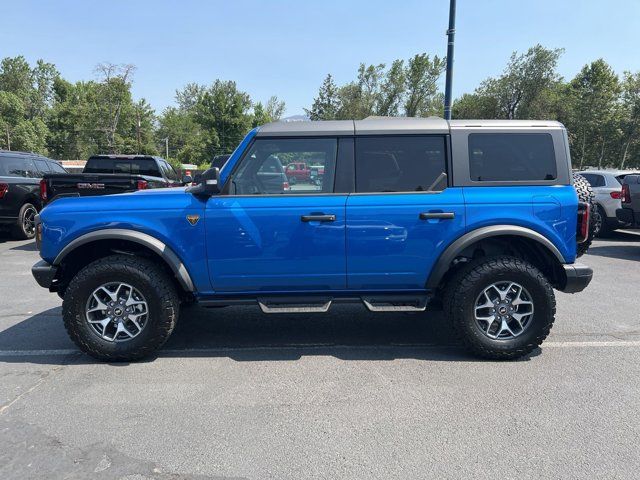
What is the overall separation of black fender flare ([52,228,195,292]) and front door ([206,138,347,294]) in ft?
0.89

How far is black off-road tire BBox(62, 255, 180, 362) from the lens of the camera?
384cm

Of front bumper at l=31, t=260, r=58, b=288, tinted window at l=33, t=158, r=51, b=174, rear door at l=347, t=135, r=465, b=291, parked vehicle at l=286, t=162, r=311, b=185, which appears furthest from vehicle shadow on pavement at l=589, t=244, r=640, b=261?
tinted window at l=33, t=158, r=51, b=174

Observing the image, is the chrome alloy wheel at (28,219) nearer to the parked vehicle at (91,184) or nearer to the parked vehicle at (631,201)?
the parked vehicle at (91,184)

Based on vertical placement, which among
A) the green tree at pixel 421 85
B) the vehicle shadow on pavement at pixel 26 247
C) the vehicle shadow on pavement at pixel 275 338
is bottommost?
the vehicle shadow on pavement at pixel 275 338

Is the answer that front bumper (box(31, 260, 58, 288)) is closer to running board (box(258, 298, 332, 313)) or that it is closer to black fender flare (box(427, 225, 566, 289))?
running board (box(258, 298, 332, 313))

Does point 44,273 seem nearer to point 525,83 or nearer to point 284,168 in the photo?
point 284,168

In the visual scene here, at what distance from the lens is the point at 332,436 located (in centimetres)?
285

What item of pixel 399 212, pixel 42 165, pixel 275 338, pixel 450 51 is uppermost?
pixel 450 51

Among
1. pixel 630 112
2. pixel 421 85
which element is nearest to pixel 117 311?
pixel 630 112

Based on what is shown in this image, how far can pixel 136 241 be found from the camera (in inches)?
150

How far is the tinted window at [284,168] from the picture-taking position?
13.0 ft

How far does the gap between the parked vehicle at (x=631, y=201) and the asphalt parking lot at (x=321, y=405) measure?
5.25 meters

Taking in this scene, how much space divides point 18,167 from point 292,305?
9.55 metres

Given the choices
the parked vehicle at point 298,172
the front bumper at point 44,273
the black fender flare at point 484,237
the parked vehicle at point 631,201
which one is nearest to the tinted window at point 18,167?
the front bumper at point 44,273
